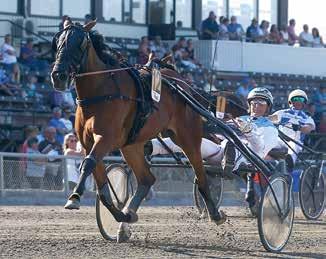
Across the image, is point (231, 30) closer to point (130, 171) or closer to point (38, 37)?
point (38, 37)

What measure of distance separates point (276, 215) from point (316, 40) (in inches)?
850

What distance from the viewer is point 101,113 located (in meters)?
10.5

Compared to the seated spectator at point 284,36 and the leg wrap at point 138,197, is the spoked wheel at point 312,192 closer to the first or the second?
the leg wrap at point 138,197

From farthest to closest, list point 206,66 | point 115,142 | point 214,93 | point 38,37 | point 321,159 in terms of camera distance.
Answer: point 206,66, point 38,37, point 321,159, point 214,93, point 115,142

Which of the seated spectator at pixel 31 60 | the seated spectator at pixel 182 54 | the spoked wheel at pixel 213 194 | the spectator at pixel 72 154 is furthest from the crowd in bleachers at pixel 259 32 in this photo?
the spoked wheel at pixel 213 194

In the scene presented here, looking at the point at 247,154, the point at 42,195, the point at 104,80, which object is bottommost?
the point at 42,195

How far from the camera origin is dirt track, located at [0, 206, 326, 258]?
32.9 feet

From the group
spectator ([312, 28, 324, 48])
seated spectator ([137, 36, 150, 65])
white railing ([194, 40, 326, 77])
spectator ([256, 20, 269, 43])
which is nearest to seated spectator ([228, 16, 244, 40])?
white railing ([194, 40, 326, 77])

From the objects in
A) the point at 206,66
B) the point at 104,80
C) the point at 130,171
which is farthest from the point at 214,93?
the point at 206,66

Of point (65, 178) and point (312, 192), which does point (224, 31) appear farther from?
point (312, 192)

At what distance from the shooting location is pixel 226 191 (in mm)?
17172

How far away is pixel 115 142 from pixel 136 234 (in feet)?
5.05

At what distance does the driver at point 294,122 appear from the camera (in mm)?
14531

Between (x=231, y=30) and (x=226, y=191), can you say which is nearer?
(x=226, y=191)
